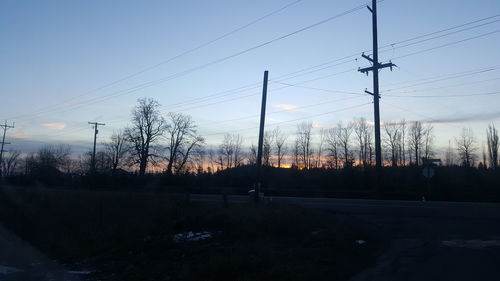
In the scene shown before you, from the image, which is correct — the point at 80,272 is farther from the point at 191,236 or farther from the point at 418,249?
the point at 418,249

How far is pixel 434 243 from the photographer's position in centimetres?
1359

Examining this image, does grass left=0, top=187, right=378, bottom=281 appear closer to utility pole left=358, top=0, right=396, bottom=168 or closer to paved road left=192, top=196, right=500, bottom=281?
paved road left=192, top=196, right=500, bottom=281

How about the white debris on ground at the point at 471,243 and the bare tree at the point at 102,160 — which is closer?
the white debris on ground at the point at 471,243

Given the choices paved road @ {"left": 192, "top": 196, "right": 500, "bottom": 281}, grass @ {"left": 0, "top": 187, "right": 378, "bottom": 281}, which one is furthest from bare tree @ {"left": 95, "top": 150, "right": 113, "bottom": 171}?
paved road @ {"left": 192, "top": 196, "right": 500, "bottom": 281}

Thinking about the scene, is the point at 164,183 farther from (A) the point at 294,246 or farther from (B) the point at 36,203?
(A) the point at 294,246

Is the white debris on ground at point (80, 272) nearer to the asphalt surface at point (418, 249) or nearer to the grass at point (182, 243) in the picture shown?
the asphalt surface at point (418, 249)

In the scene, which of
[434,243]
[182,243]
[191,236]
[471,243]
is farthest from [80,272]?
[471,243]

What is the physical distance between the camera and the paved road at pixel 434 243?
9.71 m

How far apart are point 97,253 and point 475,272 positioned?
12.9 metres

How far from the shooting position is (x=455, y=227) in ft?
56.1

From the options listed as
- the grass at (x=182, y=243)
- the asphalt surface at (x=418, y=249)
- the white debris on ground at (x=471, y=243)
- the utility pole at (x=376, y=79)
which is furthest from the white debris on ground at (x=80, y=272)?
the utility pole at (x=376, y=79)

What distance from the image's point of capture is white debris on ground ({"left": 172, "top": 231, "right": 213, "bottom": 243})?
52.4 ft

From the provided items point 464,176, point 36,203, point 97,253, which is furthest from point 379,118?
point 36,203

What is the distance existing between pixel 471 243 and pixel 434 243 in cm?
108
